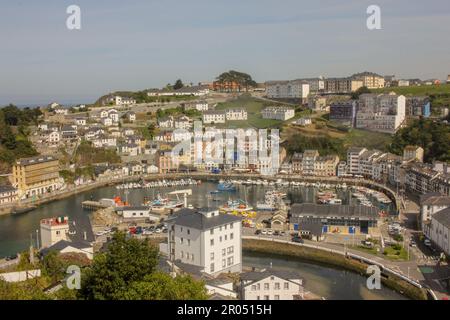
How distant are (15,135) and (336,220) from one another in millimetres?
15613

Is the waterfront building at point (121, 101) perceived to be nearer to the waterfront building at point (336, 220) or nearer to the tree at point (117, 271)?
the waterfront building at point (336, 220)

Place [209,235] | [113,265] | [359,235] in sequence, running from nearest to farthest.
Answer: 1. [113,265]
2. [209,235]
3. [359,235]

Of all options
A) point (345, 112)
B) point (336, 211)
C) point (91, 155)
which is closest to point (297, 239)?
point (336, 211)

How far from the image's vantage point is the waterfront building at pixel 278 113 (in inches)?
1104

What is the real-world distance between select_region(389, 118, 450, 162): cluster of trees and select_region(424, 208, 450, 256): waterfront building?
323 inches

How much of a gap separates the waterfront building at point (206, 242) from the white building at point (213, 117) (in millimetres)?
19465

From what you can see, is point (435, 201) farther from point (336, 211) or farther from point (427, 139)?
point (427, 139)

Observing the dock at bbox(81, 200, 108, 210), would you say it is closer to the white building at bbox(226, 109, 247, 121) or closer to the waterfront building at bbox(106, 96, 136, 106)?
the white building at bbox(226, 109, 247, 121)

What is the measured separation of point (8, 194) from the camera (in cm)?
1579

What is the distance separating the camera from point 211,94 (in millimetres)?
36125

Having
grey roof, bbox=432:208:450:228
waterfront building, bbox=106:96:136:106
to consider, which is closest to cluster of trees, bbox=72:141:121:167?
waterfront building, bbox=106:96:136:106

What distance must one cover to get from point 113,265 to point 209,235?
3.06m

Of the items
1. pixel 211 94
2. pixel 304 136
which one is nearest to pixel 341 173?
pixel 304 136

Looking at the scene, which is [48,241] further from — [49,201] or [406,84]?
[406,84]
